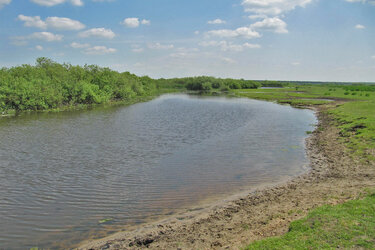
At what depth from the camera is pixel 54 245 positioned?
8.55m

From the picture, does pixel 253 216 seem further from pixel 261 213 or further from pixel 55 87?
pixel 55 87

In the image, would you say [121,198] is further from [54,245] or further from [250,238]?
[250,238]

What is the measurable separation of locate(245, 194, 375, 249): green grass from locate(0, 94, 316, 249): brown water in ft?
15.9

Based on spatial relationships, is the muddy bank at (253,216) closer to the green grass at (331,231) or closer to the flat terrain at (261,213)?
the flat terrain at (261,213)

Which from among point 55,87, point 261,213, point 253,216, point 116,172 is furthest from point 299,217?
point 55,87

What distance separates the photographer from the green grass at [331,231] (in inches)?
266

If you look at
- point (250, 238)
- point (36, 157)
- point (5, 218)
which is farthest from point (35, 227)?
point (36, 157)

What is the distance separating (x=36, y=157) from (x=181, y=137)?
12.5 m

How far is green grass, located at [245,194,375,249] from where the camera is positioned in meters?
6.75

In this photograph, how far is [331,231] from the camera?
7.30 metres

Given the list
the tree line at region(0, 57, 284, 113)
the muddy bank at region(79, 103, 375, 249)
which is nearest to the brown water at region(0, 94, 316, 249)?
the muddy bank at region(79, 103, 375, 249)

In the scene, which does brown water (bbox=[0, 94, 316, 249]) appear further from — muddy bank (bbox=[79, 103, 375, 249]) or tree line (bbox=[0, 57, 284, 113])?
tree line (bbox=[0, 57, 284, 113])

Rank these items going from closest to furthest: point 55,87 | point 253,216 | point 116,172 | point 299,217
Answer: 1. point 299,217
2. point 253,216
3. point 116,172
4. point 55,87

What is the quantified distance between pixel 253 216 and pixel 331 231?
2.86 m
